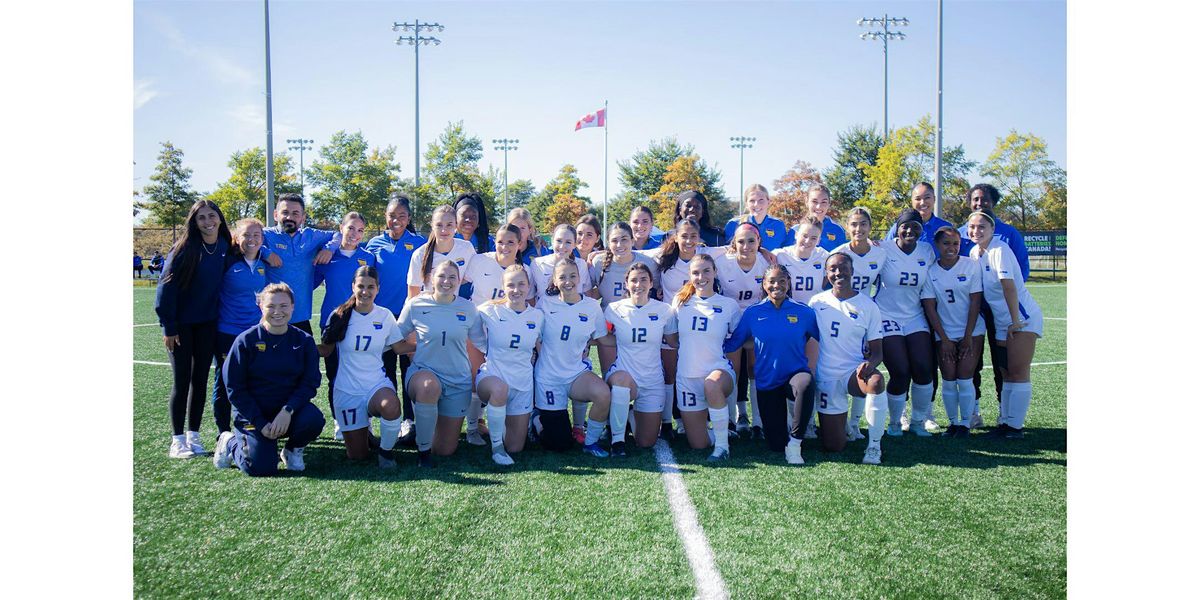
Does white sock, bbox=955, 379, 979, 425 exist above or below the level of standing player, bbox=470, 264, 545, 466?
below

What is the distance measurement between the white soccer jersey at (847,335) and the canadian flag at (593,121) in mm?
26635

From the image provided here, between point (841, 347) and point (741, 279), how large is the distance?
2.90ft

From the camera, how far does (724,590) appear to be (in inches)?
106

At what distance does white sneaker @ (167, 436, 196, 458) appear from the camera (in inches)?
176

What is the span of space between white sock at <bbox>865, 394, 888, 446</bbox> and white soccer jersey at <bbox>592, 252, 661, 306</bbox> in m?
1.66

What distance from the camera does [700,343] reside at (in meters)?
4.68

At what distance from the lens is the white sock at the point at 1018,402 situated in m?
4.93

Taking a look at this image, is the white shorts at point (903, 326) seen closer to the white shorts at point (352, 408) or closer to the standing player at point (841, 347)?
→ the standing player at point (841, 347)

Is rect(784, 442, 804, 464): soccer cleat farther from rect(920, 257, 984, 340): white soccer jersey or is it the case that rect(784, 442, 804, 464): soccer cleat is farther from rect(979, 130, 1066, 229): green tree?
rect(979, 130, 1066, 229): green tree

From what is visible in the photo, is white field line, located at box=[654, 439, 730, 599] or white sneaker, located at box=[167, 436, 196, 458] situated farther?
white sneaker, located at box=[167, 436, 196, 458]

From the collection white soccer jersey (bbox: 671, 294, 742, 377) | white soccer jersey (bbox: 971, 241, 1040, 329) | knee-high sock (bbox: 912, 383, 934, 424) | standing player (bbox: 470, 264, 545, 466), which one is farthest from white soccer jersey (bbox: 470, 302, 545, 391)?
white soccer jersey (bbox: 971, 241, 1040, 329)

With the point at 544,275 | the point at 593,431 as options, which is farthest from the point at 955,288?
the point at 544,275
